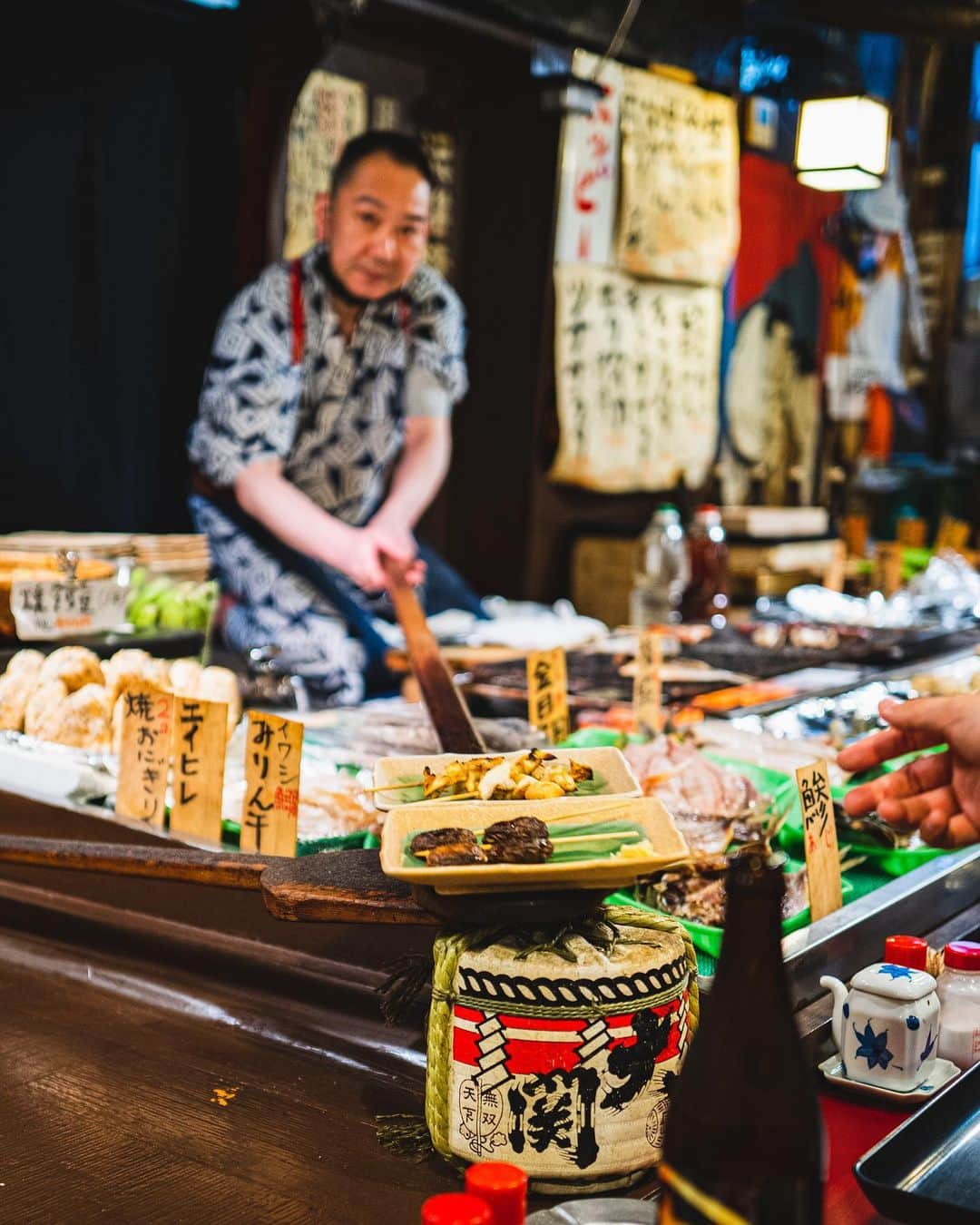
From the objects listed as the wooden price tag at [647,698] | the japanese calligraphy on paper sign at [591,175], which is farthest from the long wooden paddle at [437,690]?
the japanese calligraphy on paper sign at [591,175]

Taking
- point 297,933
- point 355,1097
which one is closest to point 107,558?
point 297,933

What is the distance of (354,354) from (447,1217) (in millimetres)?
5174

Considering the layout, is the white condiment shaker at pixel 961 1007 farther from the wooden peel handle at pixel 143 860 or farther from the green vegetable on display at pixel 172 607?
the green vegetable on display at pixel 172 607

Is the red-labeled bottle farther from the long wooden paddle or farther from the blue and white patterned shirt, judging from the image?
the long wooden paddle

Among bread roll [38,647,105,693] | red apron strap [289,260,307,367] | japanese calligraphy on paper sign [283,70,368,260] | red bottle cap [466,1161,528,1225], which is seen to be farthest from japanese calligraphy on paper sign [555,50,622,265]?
red bottle cap [466,1161,528,1225]

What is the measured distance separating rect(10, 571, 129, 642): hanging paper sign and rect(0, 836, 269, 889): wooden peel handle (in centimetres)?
103

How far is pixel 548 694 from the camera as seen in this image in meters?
2.78

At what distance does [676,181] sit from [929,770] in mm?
5825

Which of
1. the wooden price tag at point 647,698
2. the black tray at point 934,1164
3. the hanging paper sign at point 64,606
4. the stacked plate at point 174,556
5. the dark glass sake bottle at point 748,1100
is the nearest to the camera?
the dark glass sake bottle at point 748,1100

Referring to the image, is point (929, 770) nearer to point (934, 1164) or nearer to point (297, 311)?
point (934, 1164)

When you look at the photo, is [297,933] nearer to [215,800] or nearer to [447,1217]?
[215,800]

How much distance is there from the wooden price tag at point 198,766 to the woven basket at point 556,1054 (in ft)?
2.79

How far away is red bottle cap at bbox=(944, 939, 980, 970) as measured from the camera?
162 centimetres

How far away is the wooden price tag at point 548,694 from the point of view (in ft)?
9.07
